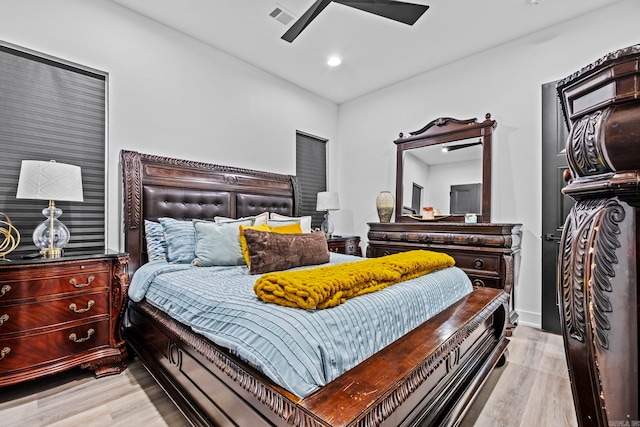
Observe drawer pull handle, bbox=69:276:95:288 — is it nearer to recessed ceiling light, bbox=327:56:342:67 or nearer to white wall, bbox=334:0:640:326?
recessed ceiling light, bbox=327:56:342:67

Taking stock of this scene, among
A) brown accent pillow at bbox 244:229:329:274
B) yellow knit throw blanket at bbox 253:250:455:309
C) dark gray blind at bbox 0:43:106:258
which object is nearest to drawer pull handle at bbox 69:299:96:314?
dark gray blind at bbox 0:43:106:258

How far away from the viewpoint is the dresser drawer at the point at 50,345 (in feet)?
6.08

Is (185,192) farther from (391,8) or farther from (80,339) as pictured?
(391,8)

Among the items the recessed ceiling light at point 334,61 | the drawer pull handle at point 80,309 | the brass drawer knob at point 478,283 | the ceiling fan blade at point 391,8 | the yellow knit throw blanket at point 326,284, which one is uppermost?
the recessed ceiling light at point 334,61

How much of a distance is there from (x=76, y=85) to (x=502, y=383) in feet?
13.4

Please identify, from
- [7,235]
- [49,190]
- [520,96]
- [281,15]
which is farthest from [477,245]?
[7,235]

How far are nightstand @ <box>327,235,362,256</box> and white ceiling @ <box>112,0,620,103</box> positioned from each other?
222 centimetres

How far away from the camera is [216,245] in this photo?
8.21 feet

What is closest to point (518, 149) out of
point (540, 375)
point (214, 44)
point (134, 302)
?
point (540, 375)

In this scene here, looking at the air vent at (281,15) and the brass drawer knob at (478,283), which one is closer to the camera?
the air vent at (281,15)

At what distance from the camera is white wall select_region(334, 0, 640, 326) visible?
114 inches

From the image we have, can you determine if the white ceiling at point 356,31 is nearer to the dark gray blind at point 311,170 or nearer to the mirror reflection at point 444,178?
the dark gray blind at point 311,170

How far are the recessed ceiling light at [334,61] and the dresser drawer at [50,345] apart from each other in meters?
3.50

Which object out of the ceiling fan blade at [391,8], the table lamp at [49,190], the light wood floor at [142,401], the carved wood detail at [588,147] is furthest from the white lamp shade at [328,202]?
the carved wood detail at [588,147]
